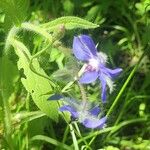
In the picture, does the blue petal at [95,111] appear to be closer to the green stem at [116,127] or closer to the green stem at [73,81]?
the green stem at [73,81]

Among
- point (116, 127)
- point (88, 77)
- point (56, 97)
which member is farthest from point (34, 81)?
point (116, 127)

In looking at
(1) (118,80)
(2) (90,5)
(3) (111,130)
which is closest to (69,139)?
(3) (111,130)

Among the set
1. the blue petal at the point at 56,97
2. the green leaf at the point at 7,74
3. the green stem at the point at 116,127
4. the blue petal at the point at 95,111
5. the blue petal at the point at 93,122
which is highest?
the green leaf at the point at 7,74

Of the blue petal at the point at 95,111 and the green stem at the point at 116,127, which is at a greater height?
the blue petal at the point at 95,111

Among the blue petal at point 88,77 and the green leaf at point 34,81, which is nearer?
the blue petal at point 88,77

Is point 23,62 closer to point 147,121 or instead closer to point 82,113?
point 82,113

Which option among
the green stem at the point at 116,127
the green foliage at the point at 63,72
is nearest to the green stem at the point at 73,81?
the green foliage at the point at 63,72

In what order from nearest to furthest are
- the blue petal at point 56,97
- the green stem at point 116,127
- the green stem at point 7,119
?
the blue petal at point 56,97
the green stem at point 7,119
the green stem at point 116,127
